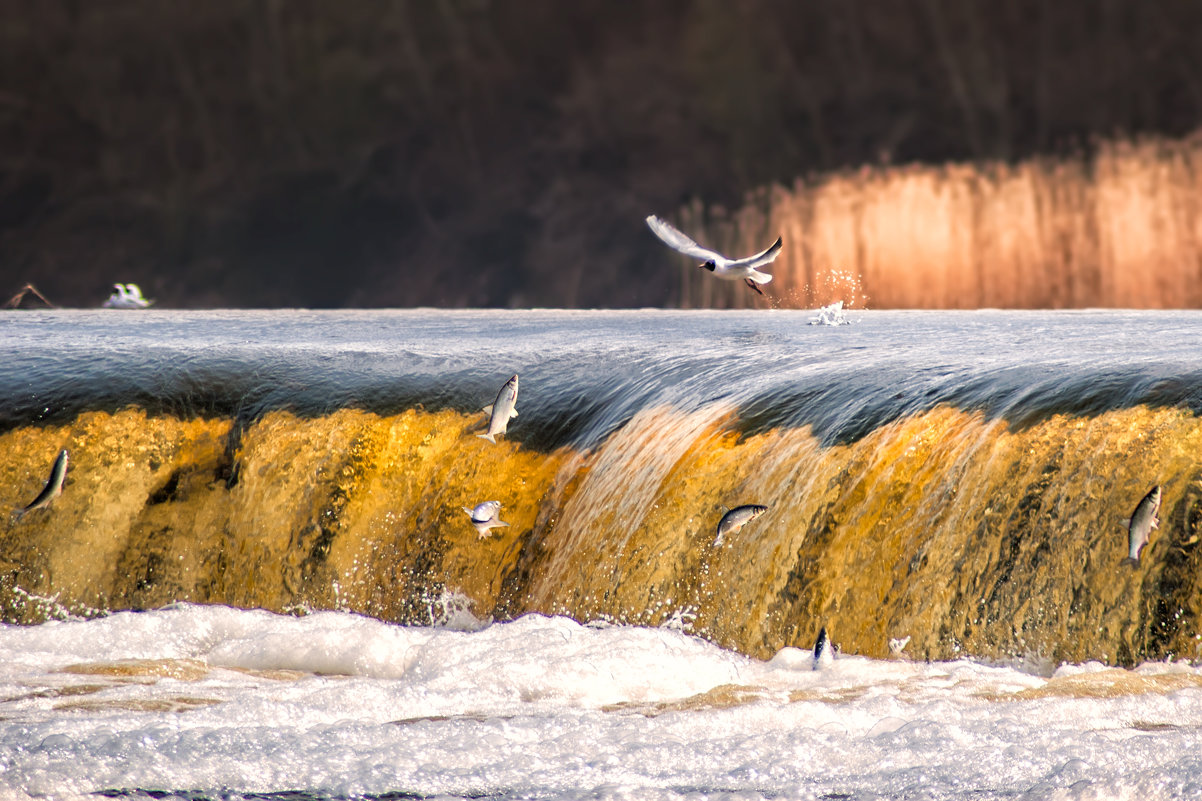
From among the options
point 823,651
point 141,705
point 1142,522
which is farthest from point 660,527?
point 141,705

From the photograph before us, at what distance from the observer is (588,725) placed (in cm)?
351

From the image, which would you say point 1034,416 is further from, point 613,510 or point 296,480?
point 296,480

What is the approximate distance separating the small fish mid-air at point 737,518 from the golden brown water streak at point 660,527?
0.04 meters

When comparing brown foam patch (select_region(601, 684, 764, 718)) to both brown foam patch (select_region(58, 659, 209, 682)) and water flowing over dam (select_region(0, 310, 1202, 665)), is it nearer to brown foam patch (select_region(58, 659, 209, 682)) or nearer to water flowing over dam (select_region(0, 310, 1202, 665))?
water flowing over dam (select_region(0, 310, 1202, 665))

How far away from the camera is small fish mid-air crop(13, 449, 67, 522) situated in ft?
16.3

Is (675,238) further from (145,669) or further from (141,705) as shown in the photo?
(141,705)

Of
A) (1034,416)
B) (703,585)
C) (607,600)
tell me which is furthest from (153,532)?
(1034,416)

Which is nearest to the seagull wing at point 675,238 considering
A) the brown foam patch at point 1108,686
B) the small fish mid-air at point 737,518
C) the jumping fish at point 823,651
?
the small fish mid-air at point 737,518

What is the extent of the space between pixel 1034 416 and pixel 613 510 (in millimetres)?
1551

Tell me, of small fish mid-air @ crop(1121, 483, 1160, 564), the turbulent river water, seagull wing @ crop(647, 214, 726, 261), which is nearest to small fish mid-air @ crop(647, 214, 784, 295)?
seagull wing @ crop(647, 214, 726, 261)

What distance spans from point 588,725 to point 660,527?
59.0 inches

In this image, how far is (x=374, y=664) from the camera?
457cm

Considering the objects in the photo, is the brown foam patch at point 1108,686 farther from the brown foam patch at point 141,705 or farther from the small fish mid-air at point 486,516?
the small fish mid-air at point 486,516

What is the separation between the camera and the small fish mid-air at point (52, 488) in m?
4.96
